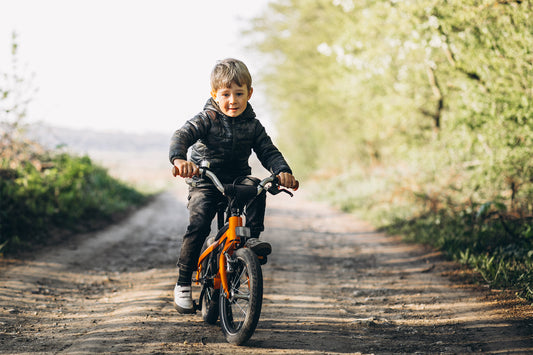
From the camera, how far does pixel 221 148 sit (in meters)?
4.07

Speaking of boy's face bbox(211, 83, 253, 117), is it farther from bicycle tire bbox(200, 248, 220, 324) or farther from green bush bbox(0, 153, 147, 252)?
green bush bbox(0, 153, 147, 252)

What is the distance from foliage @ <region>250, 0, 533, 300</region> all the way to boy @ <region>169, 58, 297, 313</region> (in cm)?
304

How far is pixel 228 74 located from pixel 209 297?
6.47 ft

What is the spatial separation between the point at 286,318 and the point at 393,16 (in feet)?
23.6

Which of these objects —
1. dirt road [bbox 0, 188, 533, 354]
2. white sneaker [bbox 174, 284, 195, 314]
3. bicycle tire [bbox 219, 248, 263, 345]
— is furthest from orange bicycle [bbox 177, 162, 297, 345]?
white sneaker [bbox 174, 284, 195, 314]

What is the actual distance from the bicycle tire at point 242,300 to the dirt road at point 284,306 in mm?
135

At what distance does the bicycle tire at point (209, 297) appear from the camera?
415cm

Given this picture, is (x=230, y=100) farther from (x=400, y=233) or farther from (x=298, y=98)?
(x=298, y=98)

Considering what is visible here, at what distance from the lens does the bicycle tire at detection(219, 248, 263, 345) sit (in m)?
3.44

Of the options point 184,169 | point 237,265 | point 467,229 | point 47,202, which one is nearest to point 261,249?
point 237,265

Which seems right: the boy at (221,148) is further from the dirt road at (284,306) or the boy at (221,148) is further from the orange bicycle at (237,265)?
the dirt road at (284,306)

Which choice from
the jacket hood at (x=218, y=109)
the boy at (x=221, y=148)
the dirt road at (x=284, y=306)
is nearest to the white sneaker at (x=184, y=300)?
the boy at (x=221, y=148)

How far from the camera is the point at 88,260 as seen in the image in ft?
23.4

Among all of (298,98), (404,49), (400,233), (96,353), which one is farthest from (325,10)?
(96,353)
